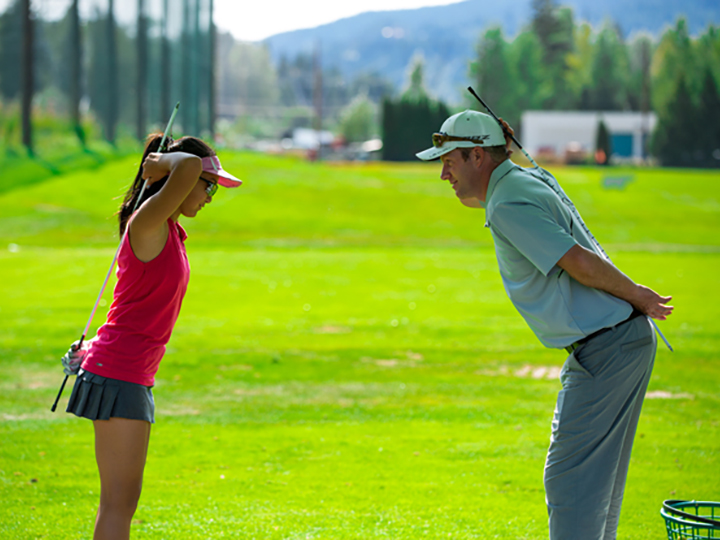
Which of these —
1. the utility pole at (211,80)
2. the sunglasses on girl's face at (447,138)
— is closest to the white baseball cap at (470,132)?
the sunglasses on girl's face at (447,138)

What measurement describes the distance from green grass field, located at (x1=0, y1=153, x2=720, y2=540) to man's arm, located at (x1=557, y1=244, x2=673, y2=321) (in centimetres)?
187

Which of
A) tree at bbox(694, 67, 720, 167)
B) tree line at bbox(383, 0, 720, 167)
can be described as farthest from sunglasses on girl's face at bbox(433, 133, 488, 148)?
tree at bbox(694, 67, 720, 167)

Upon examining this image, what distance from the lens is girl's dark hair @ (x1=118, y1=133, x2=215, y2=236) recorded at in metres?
3.76

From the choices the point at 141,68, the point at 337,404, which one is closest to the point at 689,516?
the point at 337,404

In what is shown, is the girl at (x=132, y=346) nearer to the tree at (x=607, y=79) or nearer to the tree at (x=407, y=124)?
the tree at (x=407, y=124)

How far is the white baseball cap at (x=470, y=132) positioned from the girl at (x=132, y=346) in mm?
1046

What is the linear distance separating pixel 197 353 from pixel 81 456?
4283mm

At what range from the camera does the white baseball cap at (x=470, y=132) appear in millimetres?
3646

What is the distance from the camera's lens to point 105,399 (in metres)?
3.54

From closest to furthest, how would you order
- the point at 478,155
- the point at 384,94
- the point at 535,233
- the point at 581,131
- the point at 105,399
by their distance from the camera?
the point at 535,233
the point at 105,399
the point at 478,155
the point at 384,94
the point at 581,131

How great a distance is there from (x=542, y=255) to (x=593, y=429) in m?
0.74

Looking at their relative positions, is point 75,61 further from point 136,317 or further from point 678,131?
point 678,131

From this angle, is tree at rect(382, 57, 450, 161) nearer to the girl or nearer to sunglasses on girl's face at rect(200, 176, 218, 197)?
sunglasses on girl's face at rect(200, 176, 218, 197)

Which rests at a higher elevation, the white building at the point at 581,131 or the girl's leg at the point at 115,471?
the girl's leg at the point at 115,471
